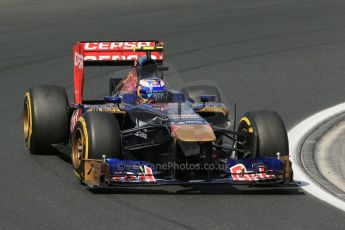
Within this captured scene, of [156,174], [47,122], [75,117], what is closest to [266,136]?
[156,174]

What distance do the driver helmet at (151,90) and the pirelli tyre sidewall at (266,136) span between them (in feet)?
4.29

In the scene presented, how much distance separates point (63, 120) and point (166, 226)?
3.71 meters

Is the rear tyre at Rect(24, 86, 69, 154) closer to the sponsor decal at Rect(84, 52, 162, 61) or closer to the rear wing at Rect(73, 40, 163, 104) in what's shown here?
the rear wing at Rect(73, 40, 163, 104)

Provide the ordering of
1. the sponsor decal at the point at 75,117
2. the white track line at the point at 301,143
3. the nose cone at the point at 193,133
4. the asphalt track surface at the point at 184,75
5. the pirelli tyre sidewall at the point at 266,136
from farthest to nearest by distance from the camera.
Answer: the sponsor decal at the point at 75,117 < the pirelli tyre sidewall at the point at 266,136 < the white track line at the point at 301,143 < the nose cone at the point at 193,133 < the asphalt track surface at the point at 184,75

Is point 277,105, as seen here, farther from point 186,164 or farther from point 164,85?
point 186,164

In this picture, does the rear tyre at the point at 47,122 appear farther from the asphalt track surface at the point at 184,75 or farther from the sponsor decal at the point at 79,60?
the sponsor decal at the point at 79,60

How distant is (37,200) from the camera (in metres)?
11.8

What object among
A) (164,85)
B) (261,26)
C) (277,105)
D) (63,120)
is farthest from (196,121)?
(261,26)

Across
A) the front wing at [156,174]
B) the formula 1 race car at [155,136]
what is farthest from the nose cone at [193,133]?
the front wing at [156,174]

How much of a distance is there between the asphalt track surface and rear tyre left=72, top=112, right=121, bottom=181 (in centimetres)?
45

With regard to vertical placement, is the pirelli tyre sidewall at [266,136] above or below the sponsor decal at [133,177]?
above

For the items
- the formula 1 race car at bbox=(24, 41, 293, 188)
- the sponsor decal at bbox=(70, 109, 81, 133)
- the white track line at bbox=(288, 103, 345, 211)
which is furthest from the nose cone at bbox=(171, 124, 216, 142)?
the sponsor decal at bbox=(70, 109, 81, 133)

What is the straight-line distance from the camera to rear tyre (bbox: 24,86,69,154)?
1392 cm

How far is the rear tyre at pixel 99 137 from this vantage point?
12109 mm
